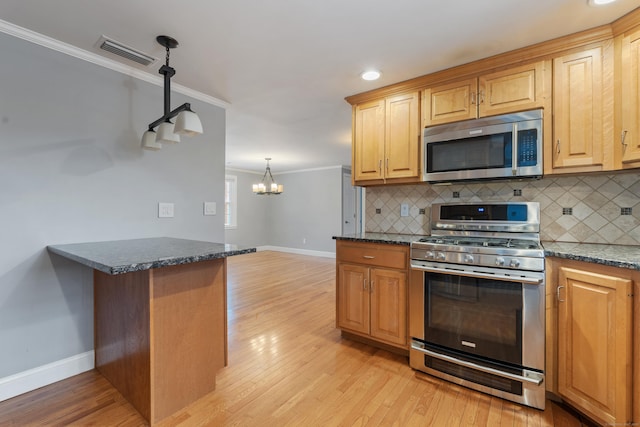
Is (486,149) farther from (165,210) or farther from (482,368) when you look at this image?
(165,210)

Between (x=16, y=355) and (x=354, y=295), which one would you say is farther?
(x=354, y=295)

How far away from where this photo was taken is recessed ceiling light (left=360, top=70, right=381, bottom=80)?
2.38 m

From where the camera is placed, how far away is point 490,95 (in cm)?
218

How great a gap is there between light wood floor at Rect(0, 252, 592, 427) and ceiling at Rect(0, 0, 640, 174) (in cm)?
228

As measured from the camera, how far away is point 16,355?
6.14ft

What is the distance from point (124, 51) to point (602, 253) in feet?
10.7

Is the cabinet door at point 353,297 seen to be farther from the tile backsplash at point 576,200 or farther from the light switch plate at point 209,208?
the light switch plate at point 209,208

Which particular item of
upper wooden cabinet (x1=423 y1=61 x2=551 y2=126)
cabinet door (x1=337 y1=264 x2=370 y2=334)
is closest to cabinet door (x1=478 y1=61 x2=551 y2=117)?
upper wooden cabinet (x1=423 y1=61 x2=551 y2=126)

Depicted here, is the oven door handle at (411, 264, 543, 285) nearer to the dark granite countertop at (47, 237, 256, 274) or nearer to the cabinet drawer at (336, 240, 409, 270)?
the cabinet drawer at (336, 240, 409, 270)

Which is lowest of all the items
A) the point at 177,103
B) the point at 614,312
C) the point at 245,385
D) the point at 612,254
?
the point at 245,385

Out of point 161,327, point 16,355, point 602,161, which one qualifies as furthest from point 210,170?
point 602,161

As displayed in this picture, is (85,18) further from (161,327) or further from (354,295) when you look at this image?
(354,295)

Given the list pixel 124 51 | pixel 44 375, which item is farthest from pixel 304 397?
pixel 124 51

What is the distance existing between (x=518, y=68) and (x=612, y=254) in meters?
1.35
